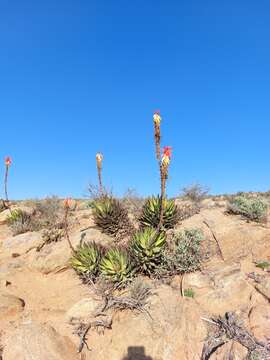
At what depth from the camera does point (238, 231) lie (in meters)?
10.5

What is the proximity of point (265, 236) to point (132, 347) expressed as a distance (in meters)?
4.79

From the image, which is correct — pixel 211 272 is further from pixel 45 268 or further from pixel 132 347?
pixel 45 268

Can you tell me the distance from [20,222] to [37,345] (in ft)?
27.8

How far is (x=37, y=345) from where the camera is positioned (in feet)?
23.9

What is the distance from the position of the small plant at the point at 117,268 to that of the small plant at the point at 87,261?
39 centimetres

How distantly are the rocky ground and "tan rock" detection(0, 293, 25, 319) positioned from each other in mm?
24

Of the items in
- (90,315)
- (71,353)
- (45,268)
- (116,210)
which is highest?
(116,210)

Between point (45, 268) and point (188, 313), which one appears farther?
point (45, 268)

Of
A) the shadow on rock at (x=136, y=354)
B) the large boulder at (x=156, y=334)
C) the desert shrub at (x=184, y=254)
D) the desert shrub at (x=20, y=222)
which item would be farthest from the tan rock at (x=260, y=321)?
the desert shrub at (x=20, y=222)

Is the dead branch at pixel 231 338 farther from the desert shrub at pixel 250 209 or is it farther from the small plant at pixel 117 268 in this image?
the desert shrub at pixel 250 209

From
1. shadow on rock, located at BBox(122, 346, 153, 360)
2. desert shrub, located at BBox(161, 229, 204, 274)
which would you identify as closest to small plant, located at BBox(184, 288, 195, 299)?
desert shrub, located at BBox(161, 229, 204, 274)

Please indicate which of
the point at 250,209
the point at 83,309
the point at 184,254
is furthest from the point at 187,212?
the point at 83,309

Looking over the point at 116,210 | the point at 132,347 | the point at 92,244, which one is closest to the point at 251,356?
the point at 132,347

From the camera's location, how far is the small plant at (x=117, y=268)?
9289 millimetres
